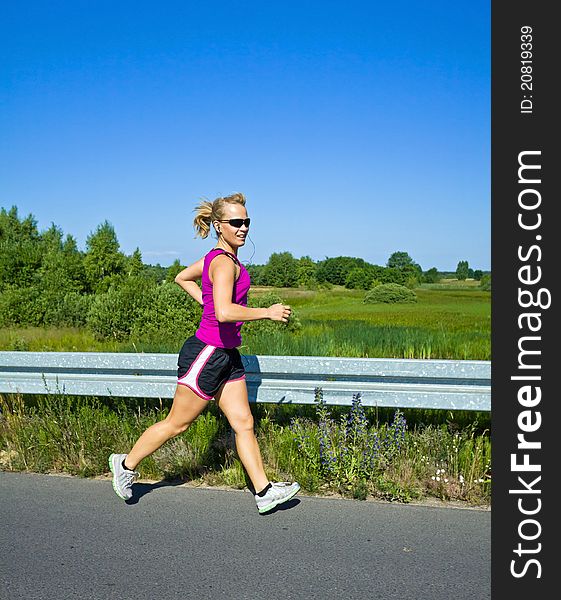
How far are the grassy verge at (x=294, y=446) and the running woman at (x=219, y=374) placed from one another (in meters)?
0.51

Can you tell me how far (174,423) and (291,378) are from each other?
0.99 m

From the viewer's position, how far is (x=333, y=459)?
5.04m

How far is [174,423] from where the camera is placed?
4898mm

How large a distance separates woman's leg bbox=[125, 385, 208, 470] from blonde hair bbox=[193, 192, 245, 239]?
1.05m

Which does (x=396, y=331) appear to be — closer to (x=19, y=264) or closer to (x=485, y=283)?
(x=485, y=283)

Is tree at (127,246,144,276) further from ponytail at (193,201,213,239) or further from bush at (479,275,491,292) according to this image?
ponytail at (193,201,213,239)

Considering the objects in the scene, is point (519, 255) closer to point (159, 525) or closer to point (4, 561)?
point (159, 525)

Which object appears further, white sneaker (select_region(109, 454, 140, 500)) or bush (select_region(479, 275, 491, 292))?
bush (select_region(479, 275, 491, 292))

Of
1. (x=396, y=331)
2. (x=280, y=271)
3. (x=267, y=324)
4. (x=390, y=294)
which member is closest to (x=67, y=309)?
(x=280, y=271)

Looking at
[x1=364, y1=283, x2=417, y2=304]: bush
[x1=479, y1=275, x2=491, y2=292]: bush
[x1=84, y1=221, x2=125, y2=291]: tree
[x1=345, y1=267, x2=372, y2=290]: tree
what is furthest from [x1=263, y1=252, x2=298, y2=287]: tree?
[x1=84, y1=221, x2=125, y2=291]: tree

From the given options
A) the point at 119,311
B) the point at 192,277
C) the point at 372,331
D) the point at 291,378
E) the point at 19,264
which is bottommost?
the point at 291,378

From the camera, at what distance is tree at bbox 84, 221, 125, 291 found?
65.9ft

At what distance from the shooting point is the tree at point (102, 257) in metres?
20.1

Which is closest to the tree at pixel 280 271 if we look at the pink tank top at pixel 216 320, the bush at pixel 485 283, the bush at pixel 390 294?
the bush at pixel 390 294
